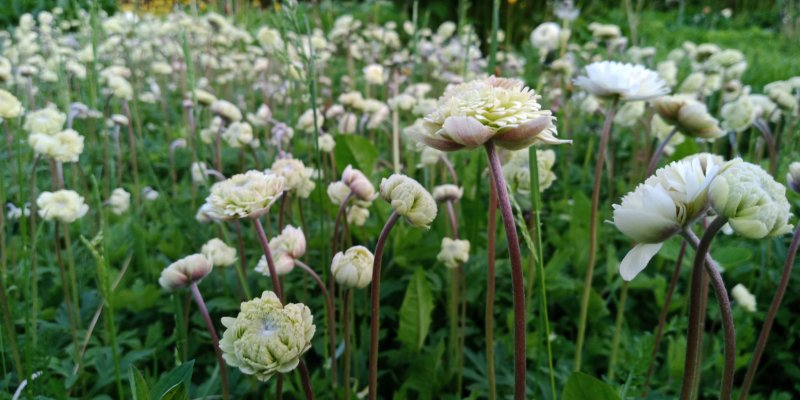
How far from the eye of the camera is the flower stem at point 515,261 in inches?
27.9

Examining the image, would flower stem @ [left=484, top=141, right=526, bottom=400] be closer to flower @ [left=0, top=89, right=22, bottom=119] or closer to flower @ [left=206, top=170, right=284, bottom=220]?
flower @ [left=206, top=170, right=284, bottom=220]

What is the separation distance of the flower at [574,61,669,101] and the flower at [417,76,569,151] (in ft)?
1.40

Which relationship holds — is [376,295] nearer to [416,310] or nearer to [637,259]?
[637,259]

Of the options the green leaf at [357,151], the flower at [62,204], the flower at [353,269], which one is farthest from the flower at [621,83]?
the flower at [62,204]

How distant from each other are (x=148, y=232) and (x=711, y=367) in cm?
178

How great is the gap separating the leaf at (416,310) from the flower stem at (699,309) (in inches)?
30.4

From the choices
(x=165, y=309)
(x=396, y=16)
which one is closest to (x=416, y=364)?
(x=165, y=309)

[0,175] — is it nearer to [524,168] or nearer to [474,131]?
[474,131]

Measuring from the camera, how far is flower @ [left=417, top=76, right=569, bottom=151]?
69 cm

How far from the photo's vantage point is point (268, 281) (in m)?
1.74

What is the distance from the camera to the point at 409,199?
0.88m

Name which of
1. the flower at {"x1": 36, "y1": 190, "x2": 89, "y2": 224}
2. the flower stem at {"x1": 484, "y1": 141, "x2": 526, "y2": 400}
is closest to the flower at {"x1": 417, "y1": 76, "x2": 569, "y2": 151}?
the flower stem at {"x1": 484, "y1": 141, "x2": 526, "y2": 400}

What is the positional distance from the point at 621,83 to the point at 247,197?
685mm

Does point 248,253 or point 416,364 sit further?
point 248,253
